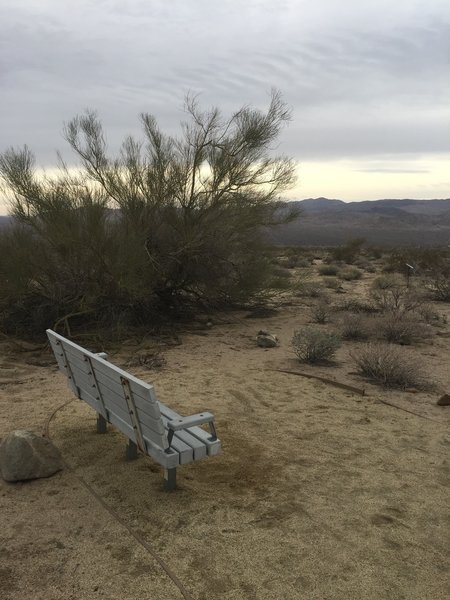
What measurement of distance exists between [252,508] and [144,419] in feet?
2.98

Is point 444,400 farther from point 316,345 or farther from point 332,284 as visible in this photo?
point 332,284

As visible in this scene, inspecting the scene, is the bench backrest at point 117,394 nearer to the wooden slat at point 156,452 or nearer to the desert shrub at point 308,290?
the wooden slat at point 156,452

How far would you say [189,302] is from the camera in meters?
11.2

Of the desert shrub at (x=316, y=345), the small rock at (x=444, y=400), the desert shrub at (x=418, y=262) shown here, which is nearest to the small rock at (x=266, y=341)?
the desert shrub at (x=316, y=345)

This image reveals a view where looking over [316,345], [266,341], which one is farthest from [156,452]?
[266,341]

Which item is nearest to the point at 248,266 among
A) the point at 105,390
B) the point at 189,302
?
the point at 189,302

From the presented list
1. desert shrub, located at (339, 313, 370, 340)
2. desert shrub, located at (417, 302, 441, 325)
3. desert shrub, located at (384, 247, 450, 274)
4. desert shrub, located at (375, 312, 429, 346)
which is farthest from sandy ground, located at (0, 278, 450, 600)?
desert shrub, located at (384, 247, 450, 274)

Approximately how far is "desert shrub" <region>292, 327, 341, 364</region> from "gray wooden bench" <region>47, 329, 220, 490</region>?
368 cm

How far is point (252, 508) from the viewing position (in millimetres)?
3287

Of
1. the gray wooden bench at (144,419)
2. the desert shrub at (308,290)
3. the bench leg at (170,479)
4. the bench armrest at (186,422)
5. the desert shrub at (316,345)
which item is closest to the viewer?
the gray wooden bench at (144,419)

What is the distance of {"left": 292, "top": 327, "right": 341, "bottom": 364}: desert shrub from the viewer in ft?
23.6

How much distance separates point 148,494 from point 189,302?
784 cm

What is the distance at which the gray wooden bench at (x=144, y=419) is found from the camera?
10.0 feet

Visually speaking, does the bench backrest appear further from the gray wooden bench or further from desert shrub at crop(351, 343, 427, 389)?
desert shrub at crop(351, 343, 427, 389)
